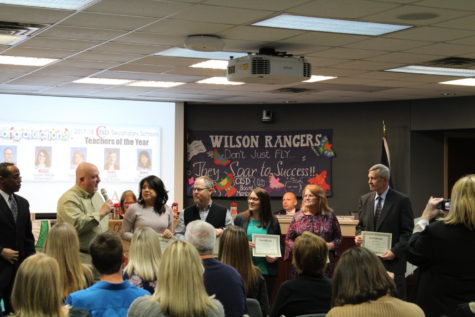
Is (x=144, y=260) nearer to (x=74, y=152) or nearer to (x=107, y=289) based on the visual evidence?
(x=107, y=289)

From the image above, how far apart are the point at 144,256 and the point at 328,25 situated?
304 cm

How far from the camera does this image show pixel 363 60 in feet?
25.9

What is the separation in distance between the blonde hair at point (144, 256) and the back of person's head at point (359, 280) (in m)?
1.41

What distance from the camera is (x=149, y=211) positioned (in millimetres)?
5824

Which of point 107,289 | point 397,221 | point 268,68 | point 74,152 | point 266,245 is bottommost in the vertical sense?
point 266,245

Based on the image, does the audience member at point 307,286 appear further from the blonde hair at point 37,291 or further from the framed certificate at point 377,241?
the framed certificate at point 377,241

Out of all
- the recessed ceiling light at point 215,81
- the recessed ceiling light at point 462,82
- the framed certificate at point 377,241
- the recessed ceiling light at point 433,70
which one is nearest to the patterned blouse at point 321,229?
the framed certificate at point 377,241

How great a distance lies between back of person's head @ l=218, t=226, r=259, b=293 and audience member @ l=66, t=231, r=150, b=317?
107 cm

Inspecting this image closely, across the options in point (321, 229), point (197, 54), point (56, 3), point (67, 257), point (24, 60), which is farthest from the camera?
point (24, 60)

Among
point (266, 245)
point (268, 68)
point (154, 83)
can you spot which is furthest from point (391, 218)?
point (154, 83)

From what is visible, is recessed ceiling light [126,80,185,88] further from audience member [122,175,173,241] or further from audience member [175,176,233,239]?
audience member [122,175,173,241]

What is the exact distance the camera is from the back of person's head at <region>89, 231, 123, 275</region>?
10.8 feet

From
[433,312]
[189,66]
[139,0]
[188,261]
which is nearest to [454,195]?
[433,312]

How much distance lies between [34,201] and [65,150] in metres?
0.92
